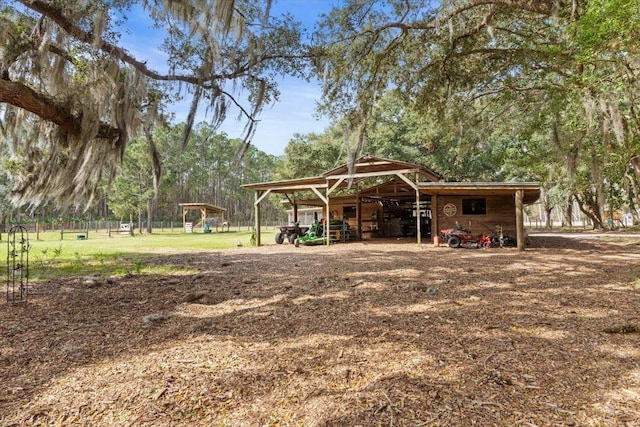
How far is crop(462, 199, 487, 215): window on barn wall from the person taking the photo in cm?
1523

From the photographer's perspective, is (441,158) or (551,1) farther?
(441,158)

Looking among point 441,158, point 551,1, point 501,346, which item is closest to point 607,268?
point 551,1

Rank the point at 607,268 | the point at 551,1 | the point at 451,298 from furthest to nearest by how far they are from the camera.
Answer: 1. the point at 607,268
2. the point at 551,1
3. the point at 451,298

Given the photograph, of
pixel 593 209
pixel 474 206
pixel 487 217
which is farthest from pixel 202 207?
pixel 593 209

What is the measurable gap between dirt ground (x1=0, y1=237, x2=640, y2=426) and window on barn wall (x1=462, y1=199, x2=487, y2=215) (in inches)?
373

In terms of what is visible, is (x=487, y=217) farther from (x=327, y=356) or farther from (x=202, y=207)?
(x=202, y=207)

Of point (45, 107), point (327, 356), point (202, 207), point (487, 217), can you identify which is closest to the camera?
point (327, 356)

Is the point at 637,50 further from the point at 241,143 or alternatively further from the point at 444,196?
the point at 444,196

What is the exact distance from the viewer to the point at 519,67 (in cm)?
958

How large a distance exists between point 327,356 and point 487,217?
45.3ft

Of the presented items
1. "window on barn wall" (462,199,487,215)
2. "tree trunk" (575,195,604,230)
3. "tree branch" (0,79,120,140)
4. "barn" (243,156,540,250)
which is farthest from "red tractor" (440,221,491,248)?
"tree trunk" (575,195,604,230)

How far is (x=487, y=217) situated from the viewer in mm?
15117

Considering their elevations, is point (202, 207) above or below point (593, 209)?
above

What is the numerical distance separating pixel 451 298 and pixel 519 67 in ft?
24.4
